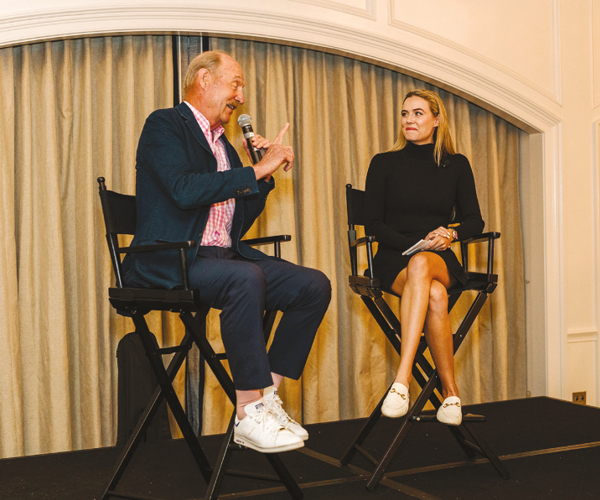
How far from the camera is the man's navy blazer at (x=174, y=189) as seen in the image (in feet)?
6.20

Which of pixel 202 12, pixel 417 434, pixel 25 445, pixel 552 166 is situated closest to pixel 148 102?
pixel 202 12

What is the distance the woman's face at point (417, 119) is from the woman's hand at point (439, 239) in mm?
502

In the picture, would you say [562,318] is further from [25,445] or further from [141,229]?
[25,445]

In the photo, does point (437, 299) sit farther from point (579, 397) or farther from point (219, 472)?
point (579, 397)

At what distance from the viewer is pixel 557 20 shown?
3807 millimetres

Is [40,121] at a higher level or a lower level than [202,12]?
lower

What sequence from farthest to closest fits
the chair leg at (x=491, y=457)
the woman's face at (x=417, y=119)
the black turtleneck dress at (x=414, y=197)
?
the woman's face at (x=417, y=119)
the black turtleneck dress at (x=414, y=197)
the chair leg at (x=491, y=457)

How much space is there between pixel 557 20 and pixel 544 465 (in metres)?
2.76

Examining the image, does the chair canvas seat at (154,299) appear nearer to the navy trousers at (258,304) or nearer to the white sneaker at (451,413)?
the navy trousers at (258,304)

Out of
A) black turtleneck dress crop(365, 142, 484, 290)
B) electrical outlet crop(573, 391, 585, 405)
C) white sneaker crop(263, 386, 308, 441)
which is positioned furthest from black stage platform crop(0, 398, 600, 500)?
electrical outlet crop(573, 391, 585, 405)

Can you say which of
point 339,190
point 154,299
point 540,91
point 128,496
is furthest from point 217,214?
point 540,91

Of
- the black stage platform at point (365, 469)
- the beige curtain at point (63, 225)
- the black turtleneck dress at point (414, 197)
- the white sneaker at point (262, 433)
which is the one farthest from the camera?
the beige curtain at point (63, 225)

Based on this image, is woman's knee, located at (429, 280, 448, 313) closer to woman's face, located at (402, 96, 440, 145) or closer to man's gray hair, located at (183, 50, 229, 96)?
woman's face, located at (402, 96, 440, 145)

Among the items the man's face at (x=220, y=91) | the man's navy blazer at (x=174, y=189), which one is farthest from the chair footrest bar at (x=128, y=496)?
the man's face at (x=220, y=91)
